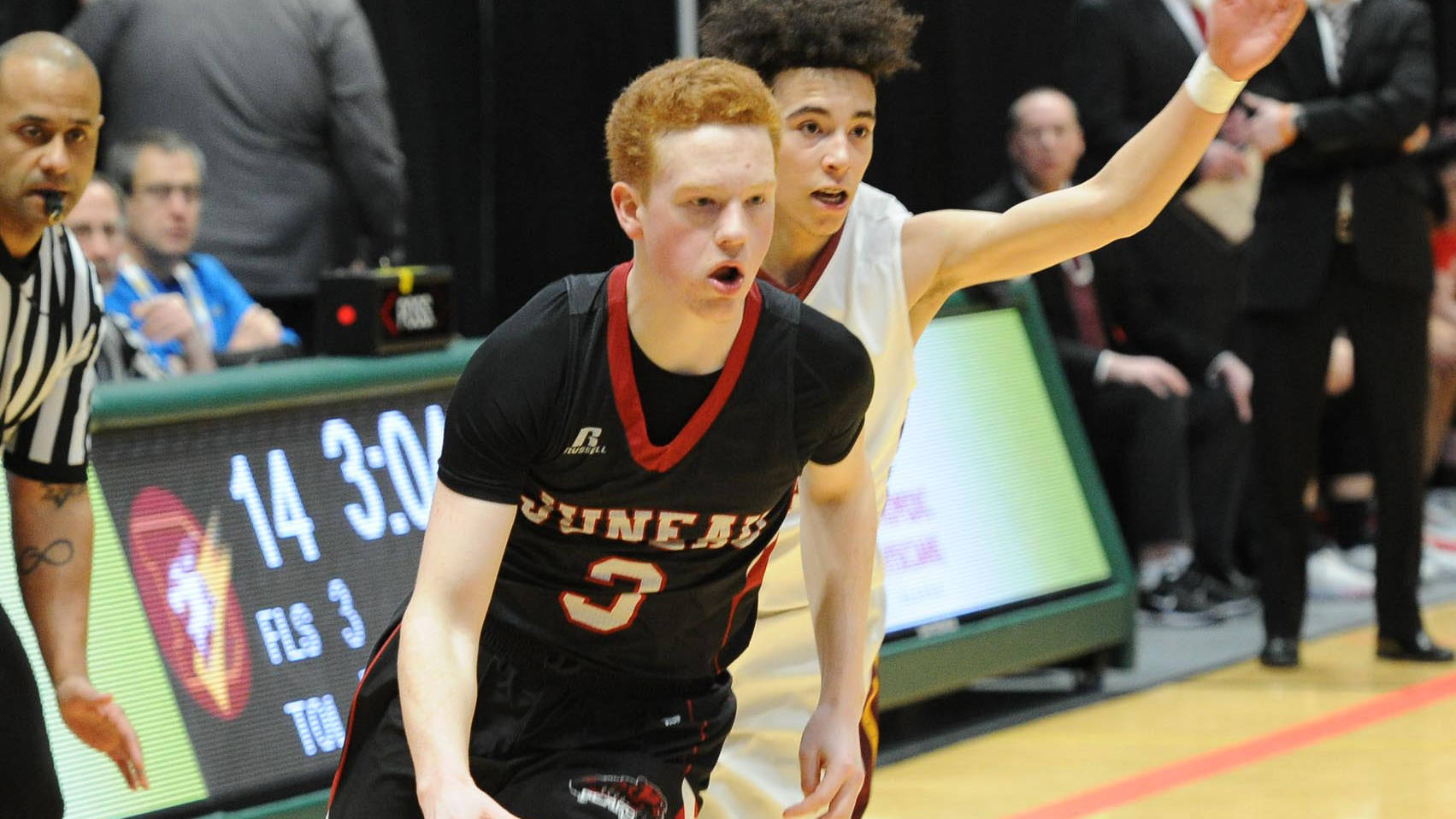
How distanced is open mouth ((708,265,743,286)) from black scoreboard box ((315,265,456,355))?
261 cm

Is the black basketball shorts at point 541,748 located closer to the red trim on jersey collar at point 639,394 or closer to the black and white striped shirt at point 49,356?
the red trim on jersey collar at point 639,394

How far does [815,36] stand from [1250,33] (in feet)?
2.59

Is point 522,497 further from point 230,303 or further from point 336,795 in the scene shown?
point 230,303

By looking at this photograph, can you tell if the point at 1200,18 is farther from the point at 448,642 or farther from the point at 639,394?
the point at 448,642

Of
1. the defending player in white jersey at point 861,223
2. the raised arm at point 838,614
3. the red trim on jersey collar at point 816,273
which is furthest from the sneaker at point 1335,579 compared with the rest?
the raised arm at point 838,614

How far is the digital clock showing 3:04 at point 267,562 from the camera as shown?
15.8ft

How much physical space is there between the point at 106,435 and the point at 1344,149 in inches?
175

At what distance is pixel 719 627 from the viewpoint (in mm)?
3363

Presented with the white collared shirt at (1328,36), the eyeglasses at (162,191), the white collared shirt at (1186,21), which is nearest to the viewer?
the eyeglasses at (162,191)

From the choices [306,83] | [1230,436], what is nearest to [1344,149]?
[1230,436]

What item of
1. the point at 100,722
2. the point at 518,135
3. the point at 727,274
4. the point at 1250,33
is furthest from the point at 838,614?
the point at 518,135

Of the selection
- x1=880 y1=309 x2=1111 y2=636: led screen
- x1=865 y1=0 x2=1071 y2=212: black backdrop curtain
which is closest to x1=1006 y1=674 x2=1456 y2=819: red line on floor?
x1=880 y1=309 x2=1111 y2=636: led screen

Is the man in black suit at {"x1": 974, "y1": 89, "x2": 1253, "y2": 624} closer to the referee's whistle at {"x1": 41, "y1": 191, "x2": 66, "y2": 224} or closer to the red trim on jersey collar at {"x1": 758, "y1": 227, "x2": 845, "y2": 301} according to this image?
the red trim on jersey collar at {"x1": 758, "y1": 227, "x2": 845, "y2": 301}

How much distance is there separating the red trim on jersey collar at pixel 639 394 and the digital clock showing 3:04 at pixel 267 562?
→ 5.81 feet
